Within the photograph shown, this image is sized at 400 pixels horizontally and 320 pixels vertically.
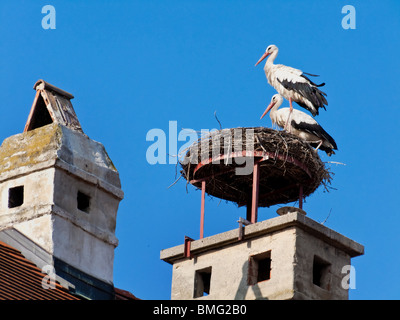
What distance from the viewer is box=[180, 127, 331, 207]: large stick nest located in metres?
24.1

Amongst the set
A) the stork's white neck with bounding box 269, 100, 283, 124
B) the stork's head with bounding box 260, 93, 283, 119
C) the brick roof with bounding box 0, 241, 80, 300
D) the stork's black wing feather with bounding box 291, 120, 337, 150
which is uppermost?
the stork's head with bounding box 260, 93, 283, 119

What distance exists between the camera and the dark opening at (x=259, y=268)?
22.3 m

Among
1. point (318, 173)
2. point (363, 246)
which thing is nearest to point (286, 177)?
point (318, 173)

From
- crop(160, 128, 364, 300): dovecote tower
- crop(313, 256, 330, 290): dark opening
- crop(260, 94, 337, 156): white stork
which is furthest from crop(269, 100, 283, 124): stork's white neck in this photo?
crop(313, 256, 330, 290): dark opening

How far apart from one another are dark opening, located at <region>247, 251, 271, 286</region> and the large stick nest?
1763 mm

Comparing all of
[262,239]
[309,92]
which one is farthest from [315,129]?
[262,239]

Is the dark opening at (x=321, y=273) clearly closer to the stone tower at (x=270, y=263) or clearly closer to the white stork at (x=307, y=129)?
the stone tower at (x=270, y=263)

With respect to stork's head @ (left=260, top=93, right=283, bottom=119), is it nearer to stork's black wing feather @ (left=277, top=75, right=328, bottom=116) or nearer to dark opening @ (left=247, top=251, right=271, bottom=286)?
stork's black wing feather @ (left=277, top=75, right=328, bottom=116)

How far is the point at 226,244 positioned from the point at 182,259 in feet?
2.73

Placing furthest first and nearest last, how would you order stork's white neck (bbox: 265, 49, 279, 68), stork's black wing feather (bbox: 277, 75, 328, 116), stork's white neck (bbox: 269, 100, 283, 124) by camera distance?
stork's white neck (bbox: 265, 49, 279, 68) → stork's white neck (bbox: 269, 100, 283, 124) → stork's black wing feather (bbox: 277, 75, 328, 116)

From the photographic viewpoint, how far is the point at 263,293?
72.0 feet

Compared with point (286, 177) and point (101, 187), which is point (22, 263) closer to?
point (101, 187)

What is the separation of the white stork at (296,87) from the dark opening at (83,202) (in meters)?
4.35

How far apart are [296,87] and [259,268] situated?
5664mm
